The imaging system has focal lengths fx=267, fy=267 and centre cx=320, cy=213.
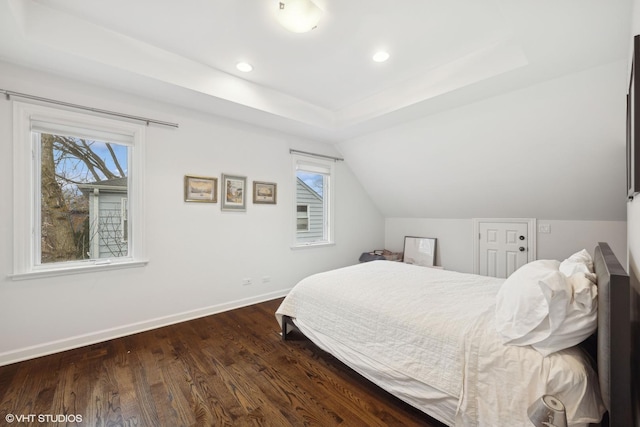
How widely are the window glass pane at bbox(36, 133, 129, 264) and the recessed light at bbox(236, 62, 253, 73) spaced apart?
4.95ft

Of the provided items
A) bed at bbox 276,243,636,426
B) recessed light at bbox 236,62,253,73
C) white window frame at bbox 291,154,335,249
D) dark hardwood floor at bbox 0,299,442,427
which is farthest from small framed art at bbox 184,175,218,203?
bed at bbox 276,243,636,426

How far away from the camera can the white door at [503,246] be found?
12.5 ft

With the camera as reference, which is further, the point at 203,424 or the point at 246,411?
the point at 246,411

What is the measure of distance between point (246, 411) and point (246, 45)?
9.35 feet

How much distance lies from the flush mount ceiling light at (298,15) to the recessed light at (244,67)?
2.53 ft

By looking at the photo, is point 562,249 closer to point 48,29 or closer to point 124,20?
point 124,20

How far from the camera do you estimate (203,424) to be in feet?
5.33

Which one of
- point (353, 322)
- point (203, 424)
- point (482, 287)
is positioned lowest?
point (203, 424)

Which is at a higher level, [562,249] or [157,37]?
[157,37]

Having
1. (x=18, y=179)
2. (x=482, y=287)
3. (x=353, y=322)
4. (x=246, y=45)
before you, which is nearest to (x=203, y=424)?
(x=353, y=322)

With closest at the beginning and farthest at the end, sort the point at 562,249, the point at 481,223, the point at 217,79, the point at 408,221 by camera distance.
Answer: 1. the point at 217,79
2. the point at 562,249
3. the point at 481,223
4. the point at 408,221

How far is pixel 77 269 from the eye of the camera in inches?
100.0

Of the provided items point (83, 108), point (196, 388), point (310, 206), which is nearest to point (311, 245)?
point (310, 206)

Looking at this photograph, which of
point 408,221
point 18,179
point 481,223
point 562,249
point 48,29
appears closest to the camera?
point 48,29
